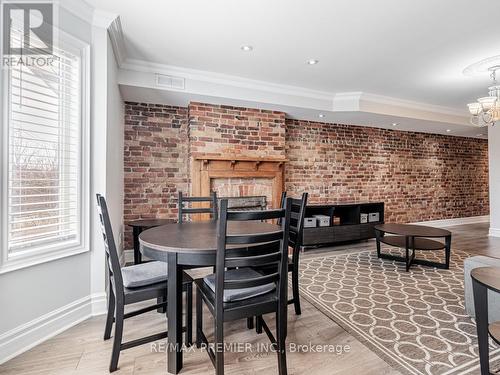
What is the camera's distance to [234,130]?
4336 mm

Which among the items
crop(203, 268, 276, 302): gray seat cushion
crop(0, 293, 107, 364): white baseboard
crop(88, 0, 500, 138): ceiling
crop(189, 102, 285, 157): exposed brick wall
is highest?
crop(88, 0, 500, 138): ceiling

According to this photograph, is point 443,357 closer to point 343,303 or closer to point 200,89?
point 343,303

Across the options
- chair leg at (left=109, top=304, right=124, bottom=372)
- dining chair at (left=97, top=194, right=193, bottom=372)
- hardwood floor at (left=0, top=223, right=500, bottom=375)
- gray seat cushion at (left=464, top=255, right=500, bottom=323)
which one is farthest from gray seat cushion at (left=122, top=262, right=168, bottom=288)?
gray seat cushion at (left=464, top=255, right=500, bottom=323)

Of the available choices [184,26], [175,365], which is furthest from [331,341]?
[184,26]

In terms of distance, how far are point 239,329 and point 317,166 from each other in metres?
3.94

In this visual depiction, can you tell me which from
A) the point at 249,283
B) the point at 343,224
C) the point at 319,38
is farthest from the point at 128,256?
the point at 319,38

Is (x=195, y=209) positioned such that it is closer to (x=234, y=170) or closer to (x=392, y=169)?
(x=234, y=170)

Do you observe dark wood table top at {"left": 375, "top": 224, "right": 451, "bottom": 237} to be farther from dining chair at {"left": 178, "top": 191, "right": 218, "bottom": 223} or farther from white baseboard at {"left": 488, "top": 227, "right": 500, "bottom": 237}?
white baseboard at {"left": 488, "top": 227, "right": 500, "bottom": 237}

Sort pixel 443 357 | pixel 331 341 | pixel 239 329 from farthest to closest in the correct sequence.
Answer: pixel 239 329 → pixel 331 341 → pixel 443 357

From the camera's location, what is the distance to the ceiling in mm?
2328

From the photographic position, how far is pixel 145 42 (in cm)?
294

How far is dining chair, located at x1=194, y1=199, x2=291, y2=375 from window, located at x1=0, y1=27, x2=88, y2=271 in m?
1.32

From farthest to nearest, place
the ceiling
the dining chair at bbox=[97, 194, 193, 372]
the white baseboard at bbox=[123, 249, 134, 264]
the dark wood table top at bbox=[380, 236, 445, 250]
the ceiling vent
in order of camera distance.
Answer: the white baseboard at bbox=[123, 249, 134, 264]
the dark wood table top at bbox=[380, 236, 445, 250]
the ceiling vent
the ceiling
the dining chair at bbox=[97, 194, 193, 372]

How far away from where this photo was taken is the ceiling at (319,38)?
2328 millimetres
